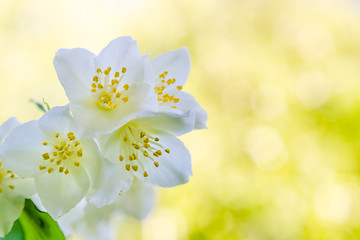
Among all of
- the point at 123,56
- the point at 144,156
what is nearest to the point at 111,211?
the point at 144,156

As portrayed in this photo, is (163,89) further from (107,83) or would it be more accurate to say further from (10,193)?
(10,193)

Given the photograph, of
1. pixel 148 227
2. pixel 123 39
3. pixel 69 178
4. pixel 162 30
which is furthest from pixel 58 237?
pixel 162 30

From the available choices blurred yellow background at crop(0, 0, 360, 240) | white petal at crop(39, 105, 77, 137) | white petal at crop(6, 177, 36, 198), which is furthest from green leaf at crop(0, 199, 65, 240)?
blurred yellow background at crop(0, 0, 360, 240)

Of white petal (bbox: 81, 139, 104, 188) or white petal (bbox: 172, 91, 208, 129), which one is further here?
white petal (bbox: 172, 91, 208, 129)

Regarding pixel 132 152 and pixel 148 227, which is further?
pixel 148 227

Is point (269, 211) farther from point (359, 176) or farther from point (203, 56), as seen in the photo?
point (203, 56)

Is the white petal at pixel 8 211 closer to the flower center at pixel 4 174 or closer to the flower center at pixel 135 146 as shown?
the flower center at pixel 4 174

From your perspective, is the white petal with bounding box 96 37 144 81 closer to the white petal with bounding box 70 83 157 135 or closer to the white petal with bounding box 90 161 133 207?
the white petal with bounding box 70 83 157 135
